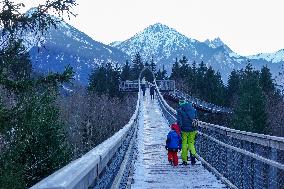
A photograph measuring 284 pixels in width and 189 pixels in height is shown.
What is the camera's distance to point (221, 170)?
1138cm

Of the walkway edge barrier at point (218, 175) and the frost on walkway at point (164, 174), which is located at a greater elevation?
the walkway edge barrier at point (218, 175)

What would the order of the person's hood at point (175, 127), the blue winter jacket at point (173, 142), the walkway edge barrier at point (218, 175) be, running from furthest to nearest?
the person's hood at point (175, 127)
the blue winter jacket at point (173, 142)
the walkway edge barrier at point (218, 175)

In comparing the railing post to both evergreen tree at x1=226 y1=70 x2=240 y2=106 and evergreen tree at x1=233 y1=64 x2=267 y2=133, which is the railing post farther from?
evergreen tree at x1=226 y1=70 x2=240 y2=106

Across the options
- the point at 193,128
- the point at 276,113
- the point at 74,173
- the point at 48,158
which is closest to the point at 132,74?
the point at 276,113

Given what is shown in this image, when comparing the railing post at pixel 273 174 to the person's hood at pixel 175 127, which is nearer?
the railing post at pixel 273 174

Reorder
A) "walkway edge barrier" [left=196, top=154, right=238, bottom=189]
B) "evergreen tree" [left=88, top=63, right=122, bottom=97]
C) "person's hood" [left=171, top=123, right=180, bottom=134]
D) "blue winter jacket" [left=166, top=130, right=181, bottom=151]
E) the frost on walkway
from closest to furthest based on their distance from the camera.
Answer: "walkway edge barrier" [left=196, top=154, right=238, bottom=189], the frost on walkway, "blue winter jacket" [left=166, top=130, right=181, bottom=151], "person's hood" [left=171, top=123, right=180, bottom=134], "evergreen tree" [left=88, top=63, right=122, bottom=97]

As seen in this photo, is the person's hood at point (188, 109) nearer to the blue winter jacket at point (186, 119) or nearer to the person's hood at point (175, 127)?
the blue winter jacket at point (186, 119)

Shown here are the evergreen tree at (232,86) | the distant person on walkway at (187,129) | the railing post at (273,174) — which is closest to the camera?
the railing post at (273,174)

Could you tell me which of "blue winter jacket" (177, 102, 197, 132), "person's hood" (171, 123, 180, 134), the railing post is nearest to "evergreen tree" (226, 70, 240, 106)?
"person's hood" (171, 123, 180, 134)

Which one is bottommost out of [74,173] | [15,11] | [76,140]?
[76,140]

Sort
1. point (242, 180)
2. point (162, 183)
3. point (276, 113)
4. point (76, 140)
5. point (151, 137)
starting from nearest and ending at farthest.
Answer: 1. point (242, 180)
2. point (162, 183)
3. point (151, 137)
4. point (76, 140)
5. point (276, 113)

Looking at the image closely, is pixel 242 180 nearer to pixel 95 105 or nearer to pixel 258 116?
pixel 258 116

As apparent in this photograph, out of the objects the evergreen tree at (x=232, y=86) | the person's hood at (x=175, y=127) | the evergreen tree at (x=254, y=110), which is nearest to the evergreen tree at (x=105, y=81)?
the evergreen tree at (x=232, y=86)

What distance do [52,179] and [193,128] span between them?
1072cm
